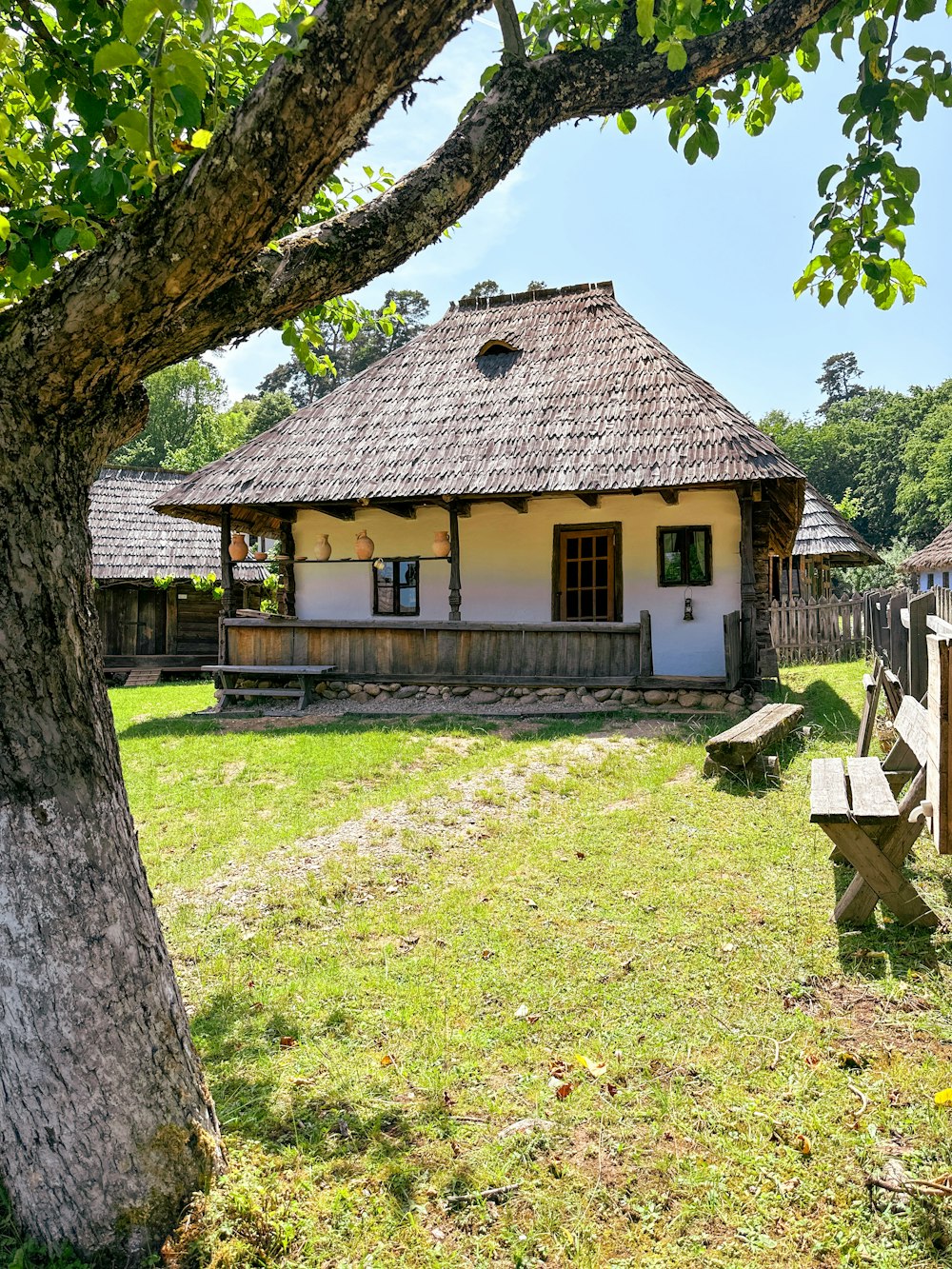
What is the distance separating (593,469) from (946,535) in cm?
2157

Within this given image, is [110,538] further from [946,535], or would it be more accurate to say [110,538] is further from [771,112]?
[946,535]

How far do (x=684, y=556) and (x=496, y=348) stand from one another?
517 centimetres

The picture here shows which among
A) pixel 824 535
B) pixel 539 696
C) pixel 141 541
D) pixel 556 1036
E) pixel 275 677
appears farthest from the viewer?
pixel 824 535

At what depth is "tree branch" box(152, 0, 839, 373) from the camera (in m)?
2.11

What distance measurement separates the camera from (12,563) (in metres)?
1.87

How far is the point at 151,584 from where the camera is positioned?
18828mm

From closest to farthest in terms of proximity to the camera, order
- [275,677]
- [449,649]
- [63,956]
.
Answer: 1. [63,956]
2. [449,649]
3. [275,677]

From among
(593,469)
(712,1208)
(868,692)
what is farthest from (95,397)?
(593,469)

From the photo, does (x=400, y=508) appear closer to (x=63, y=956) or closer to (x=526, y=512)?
(x=526, y=512)

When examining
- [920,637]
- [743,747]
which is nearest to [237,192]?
[920,637]

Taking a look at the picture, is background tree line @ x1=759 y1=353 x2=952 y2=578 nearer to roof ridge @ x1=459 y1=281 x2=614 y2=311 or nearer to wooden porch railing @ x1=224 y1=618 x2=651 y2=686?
roof ridge @ x1=459 y1=281 x2=614 y2=311

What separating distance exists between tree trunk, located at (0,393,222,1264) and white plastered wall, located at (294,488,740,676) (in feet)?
31.2

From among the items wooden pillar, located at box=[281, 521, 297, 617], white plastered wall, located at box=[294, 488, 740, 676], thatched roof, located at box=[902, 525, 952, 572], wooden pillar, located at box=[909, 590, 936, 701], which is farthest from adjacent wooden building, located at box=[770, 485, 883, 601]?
wooden pillar, located at box=[909, 590, 936, 701]

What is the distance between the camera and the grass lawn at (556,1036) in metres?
1.98
